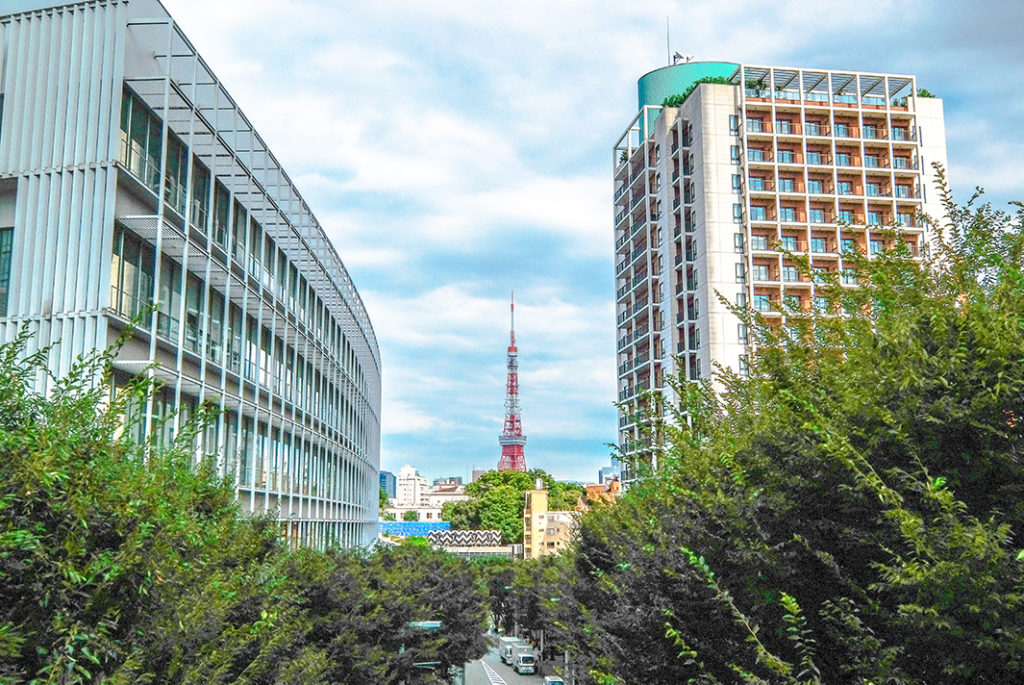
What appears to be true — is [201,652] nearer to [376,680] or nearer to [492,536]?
[376,680]

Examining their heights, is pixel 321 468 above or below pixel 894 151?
below

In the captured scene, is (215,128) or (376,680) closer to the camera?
(376,680)

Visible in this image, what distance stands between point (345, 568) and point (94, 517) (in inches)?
636

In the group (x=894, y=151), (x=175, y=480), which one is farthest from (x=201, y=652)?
(x=894, y=151)

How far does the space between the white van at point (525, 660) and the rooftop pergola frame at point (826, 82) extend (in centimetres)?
3749

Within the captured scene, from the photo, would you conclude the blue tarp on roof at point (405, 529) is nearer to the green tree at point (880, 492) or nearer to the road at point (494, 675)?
the road at point (494, 675)

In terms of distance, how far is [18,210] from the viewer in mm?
21109

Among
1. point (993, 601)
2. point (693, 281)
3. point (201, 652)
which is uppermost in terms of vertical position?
point (693, 281)

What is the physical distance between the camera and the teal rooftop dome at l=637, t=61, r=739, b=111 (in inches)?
2945

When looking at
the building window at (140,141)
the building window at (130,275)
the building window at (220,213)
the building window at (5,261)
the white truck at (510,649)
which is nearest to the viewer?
the building window at (130,275)

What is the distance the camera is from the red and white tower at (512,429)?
572 feet

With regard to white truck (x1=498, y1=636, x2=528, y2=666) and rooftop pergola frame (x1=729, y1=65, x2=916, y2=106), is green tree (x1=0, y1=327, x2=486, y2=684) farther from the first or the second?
rooftop pergola frame (x1=729, y1=65, x2=916, y2=106)

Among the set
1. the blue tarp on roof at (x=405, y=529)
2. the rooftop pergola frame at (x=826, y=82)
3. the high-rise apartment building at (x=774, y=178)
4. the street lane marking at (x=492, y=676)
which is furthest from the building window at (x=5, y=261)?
the blue tarp on roof at (x=405, y=529)

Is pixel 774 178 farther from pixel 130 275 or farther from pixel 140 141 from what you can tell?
pixel 130 275
